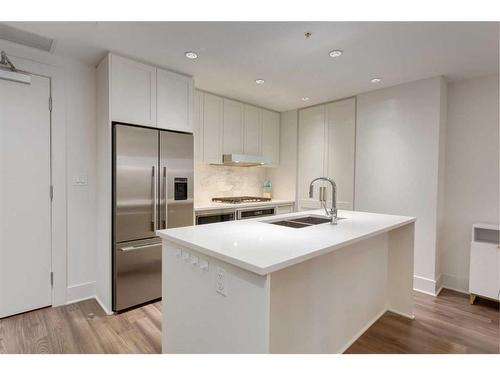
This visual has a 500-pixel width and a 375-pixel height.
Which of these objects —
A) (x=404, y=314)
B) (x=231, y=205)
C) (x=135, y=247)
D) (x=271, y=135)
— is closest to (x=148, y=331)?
(x=135, y=247)

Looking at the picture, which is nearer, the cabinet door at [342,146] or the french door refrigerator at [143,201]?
the french door refrigerator at [143,201]

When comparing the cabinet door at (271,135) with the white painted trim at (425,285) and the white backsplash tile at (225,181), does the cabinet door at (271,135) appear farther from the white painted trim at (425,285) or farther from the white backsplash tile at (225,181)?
the white painted trim at (425,285)

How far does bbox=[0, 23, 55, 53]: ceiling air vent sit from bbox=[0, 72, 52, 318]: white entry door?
0.91 feet

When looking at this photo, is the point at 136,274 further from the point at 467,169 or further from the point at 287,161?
the point at 467,169

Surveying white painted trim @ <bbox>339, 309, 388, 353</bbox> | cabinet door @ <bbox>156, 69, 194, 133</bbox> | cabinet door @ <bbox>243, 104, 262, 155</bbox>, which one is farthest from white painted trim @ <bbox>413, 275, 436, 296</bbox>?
cabinet door @ <bbox>156, 69, 194, 133</bbox>

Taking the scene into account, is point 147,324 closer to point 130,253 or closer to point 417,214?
point 130,253

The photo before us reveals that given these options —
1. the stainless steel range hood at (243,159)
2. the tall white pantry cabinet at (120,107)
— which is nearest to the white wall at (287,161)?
the stainless steel range hood at (243,159)

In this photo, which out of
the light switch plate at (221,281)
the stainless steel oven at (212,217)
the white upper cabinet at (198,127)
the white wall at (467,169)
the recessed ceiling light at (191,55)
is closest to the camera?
the light switch plate at (221,281)

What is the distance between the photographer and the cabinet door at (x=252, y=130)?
420 centimetres

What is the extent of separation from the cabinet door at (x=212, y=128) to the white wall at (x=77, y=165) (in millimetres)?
1297

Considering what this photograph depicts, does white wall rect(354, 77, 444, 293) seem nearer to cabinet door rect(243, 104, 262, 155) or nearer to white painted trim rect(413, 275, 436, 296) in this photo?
white painted trim rect(413, 275, 436, 296)

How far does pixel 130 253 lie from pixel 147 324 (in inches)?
26.4

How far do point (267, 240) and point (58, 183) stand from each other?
88.1 inches

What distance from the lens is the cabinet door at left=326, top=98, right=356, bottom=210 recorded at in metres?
3.82
